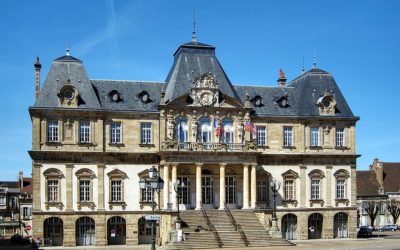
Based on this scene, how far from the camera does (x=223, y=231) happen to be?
48.8 metres

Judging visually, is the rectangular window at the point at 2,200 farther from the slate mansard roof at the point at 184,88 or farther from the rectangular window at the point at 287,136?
the rectangular window at the point at 287,136

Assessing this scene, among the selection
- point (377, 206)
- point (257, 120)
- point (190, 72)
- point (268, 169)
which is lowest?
point (377, 206)

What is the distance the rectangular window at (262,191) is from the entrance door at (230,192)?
236 cm

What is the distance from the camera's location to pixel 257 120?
56.9 meters

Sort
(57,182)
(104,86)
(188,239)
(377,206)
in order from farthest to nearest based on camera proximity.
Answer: (377,206), (104,86), (57,182), (188,239)

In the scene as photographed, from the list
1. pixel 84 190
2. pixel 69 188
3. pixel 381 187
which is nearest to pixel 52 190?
pixel 69 188

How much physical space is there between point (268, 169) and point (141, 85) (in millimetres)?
12975

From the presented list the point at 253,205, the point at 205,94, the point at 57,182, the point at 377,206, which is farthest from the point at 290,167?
the point at 377,206

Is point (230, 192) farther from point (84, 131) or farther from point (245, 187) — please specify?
point (84, 131)

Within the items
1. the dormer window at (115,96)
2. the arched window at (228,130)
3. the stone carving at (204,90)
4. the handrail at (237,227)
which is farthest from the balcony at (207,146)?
the dormer window at (115,96)

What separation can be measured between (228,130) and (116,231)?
12.2m

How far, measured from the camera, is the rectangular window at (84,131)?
53.0 m

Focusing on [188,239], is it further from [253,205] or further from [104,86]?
[104,86]

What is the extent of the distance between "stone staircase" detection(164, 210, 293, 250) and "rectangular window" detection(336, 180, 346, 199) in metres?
9.71
